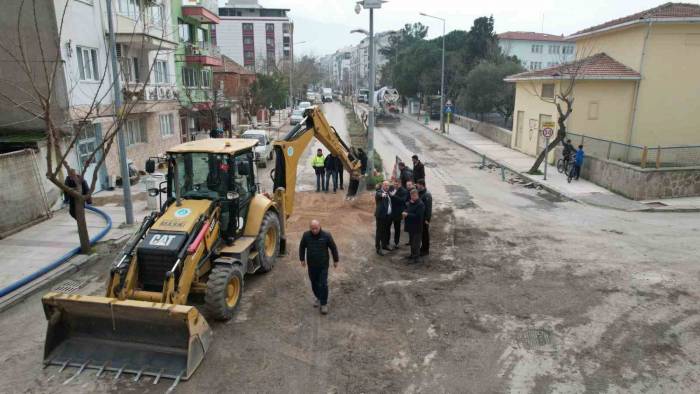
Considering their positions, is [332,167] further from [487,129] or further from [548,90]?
[487,129]

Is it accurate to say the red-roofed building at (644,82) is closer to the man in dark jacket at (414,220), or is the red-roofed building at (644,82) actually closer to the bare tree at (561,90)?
the bare tree at (561,90)

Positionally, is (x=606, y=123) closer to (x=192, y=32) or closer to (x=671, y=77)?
(x=671, y=77)

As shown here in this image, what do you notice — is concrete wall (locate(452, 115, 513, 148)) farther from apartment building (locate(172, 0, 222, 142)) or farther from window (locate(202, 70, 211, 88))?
window (locate(202, 70, 211, 88))

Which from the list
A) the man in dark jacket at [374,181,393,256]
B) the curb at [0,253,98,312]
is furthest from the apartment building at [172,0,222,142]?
the man in dark jacket at [374,181,393,256]

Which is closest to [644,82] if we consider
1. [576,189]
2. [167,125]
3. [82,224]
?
[576,189]

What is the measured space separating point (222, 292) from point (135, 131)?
52.7ft

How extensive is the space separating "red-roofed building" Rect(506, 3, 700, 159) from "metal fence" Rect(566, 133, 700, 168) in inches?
55.4

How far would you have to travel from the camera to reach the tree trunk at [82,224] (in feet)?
34.4

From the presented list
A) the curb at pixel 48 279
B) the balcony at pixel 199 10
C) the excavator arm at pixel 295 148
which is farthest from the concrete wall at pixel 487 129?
the curb at pixel 48 279

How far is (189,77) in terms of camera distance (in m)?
29.6

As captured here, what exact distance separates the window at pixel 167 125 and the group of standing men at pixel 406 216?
15.7 meters

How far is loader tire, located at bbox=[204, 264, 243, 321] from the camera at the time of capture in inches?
290

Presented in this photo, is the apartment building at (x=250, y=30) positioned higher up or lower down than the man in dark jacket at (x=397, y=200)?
higher up

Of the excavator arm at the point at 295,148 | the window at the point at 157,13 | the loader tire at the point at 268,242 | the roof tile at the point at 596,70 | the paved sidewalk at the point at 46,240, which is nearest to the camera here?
the loader tire at the point at 268,242
